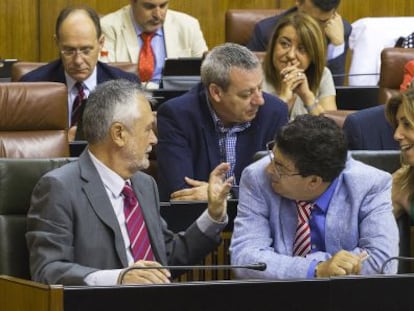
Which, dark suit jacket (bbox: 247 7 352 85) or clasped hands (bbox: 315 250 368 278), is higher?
dark suit jacket (bbox: 247 7 352 85)

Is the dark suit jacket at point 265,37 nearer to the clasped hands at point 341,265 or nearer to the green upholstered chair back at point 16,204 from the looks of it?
the green upholstered chair back at point 16,204

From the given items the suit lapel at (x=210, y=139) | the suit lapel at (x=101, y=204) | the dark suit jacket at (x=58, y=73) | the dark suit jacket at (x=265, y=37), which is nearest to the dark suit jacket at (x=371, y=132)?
the suit lapel at (x=210, y=139)

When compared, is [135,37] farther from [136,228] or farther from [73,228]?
[73,228]

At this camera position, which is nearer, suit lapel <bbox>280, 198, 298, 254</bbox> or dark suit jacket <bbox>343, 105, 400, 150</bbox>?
suit lapel <bbox>280, 198, 298, 254</bbox>

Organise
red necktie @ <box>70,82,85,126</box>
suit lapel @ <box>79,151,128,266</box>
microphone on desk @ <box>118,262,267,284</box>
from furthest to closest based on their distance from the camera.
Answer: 1. red necktie @ <box>70,82,85,126</box>
2. suit lapel @ <box>79,151,128,266</box>
3. microphone on desk @ <box>118,262,267,284</box>

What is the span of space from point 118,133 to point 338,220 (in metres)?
0.64

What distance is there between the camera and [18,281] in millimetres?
2791

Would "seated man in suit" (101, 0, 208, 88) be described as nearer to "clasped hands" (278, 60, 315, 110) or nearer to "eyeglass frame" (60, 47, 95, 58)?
"eyeglass frame" (60, 47, 95, 58)

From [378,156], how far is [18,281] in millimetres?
1578

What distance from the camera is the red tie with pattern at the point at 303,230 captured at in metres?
3.58

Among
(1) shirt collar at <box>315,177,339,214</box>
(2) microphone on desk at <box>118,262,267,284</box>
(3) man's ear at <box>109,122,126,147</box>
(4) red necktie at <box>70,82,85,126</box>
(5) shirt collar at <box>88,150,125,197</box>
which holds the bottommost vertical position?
(4) red necktie at <box>70,82,85,126</box>

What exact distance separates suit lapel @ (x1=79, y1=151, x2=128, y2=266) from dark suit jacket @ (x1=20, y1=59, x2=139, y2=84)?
7.92 feet

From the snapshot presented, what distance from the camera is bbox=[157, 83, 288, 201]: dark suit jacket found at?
15.7ft

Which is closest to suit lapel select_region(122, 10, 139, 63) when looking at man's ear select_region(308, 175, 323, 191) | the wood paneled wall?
the wood paneled wall
